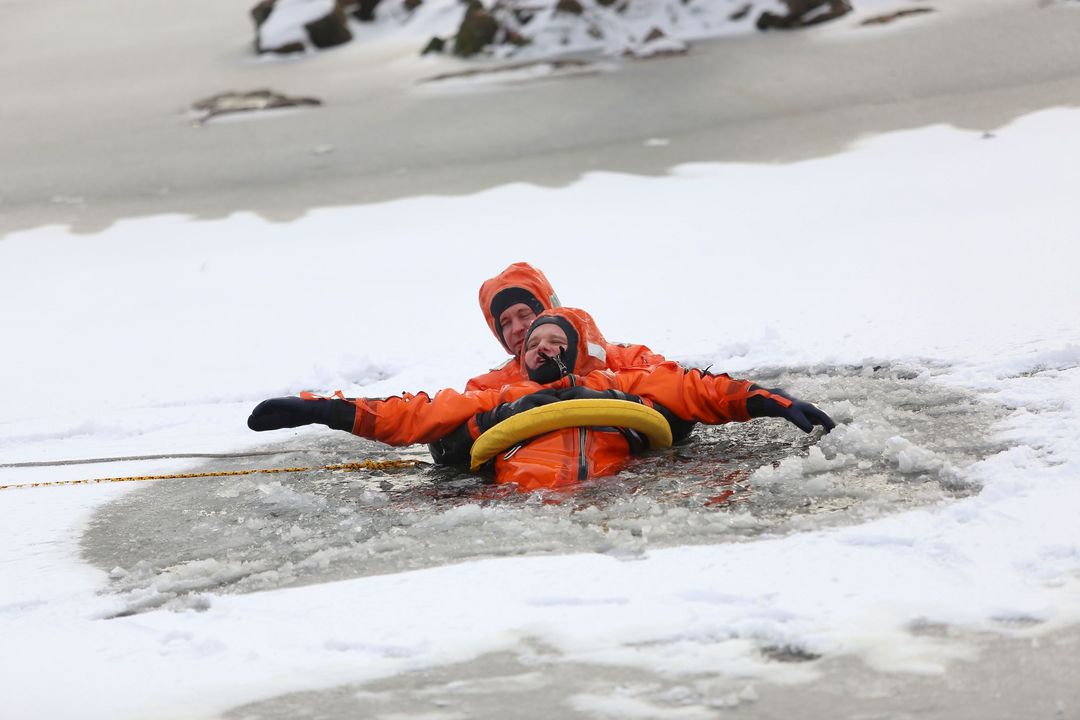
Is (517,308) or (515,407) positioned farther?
(517,308)

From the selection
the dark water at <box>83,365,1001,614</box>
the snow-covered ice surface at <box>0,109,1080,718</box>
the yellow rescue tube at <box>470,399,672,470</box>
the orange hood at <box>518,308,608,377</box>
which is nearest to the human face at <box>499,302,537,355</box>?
the orange hood at <box>518,308,608,377</box>

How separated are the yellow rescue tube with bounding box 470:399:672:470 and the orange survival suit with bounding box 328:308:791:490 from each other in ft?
0.22

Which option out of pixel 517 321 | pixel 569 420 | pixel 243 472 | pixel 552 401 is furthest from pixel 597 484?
pixel 243 472

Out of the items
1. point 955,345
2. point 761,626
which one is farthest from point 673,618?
point 955,345

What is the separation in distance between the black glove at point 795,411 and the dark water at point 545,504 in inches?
3.9

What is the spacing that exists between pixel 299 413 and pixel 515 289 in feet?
4.02

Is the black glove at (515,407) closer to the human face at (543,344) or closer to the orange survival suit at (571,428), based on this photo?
the orange survival suit at (571,428)

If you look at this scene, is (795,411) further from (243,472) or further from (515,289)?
(243,472)

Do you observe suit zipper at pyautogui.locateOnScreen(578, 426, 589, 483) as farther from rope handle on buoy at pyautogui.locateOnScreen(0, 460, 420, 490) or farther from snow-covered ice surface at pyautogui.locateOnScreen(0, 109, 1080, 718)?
rope handle on buoy at pyautogui.locateOnScreen(0, 460, 420, 490)

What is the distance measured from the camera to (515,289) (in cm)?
523

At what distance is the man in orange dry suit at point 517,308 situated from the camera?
509cm

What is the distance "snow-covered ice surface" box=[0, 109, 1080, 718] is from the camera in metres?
2.79

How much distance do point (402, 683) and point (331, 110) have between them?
29.8ft

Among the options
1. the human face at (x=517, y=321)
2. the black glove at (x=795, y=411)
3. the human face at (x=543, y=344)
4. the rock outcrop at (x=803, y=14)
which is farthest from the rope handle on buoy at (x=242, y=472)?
the rock outcrop at (x=803, y=14)
